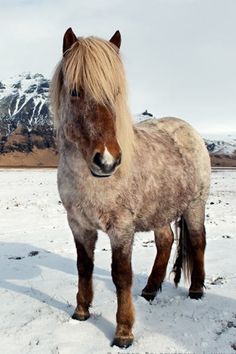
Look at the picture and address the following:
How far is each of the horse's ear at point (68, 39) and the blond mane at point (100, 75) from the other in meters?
0.07

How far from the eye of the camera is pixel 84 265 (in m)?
5.62

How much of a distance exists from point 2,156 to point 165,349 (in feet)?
256

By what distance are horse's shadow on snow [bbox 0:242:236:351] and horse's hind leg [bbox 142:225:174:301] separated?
16 centimetres

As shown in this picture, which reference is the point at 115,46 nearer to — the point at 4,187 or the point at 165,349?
the point at 165,349

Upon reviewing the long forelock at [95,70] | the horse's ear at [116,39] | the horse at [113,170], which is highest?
the horse's ear at [116,39]

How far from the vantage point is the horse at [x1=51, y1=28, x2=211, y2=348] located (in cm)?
423

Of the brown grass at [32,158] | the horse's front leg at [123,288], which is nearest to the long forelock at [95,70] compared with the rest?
the horse's front leg at [123,288]

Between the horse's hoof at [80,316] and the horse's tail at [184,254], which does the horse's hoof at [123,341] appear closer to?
→ the horse's hoof at [80,316]

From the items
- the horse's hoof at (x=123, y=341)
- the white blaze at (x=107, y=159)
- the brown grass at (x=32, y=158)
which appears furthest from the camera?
the brown grass at (x=32, y=158)

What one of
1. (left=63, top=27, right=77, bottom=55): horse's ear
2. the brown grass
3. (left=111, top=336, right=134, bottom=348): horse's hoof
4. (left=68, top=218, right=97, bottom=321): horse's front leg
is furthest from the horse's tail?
the brown grass

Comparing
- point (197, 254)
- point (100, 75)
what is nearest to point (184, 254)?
point (197, 254)

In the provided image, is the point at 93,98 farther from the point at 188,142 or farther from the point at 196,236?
the point at 196,236

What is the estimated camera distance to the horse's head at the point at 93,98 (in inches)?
156

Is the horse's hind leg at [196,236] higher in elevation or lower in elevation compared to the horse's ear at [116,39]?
lower
